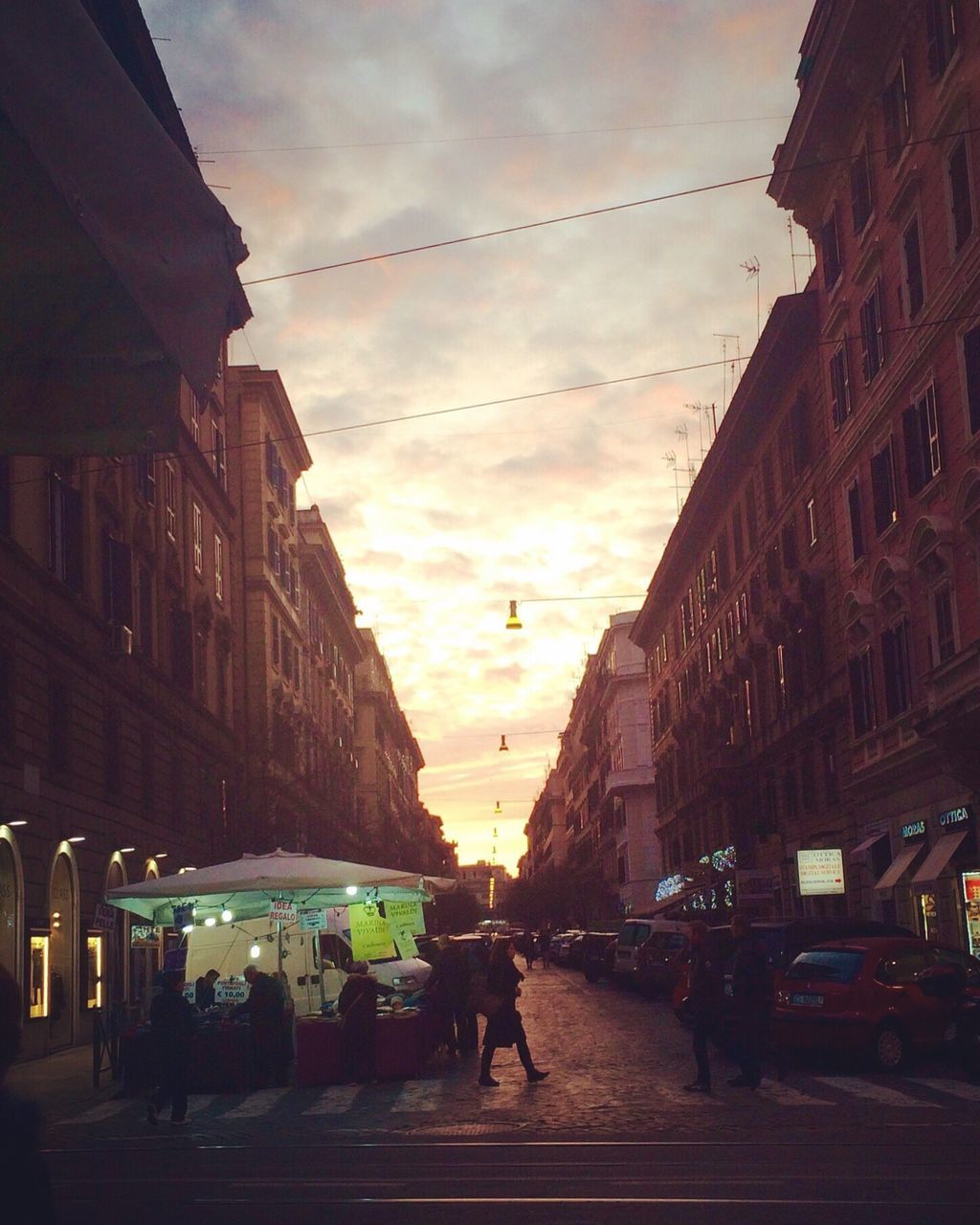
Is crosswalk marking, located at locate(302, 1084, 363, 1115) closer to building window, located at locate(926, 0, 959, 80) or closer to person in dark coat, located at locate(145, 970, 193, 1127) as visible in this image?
person in dark coat, located at locate(145, 970, 193, 1127)

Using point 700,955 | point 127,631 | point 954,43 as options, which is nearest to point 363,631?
point 127,631

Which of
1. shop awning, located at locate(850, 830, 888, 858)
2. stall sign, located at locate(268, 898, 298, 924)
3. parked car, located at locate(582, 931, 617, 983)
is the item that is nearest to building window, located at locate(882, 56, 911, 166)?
shop awning, located at locate(850, 830, 888, 858)

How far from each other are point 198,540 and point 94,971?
671 inches

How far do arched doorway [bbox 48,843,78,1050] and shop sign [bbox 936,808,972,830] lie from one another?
16018 millimetres

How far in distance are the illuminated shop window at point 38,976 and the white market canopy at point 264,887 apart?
365 centimetres

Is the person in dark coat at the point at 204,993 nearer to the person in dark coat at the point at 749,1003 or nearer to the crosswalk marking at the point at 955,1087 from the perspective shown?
the person in dark coat at the point at 749,1003

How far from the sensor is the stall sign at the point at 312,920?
23.4 meters

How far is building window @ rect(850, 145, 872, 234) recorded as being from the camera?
111ft

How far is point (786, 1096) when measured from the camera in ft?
54.1

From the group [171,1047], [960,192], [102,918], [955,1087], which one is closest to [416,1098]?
[171,1047]

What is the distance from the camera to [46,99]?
11.2 ft

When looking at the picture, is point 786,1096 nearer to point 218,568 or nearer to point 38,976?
point 38,976

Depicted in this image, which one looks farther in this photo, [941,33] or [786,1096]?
[941,33]

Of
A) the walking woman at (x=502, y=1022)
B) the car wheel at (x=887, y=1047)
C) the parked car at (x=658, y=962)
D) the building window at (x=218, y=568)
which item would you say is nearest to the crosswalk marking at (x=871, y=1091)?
the car wheel at (x=887, y=1047)
